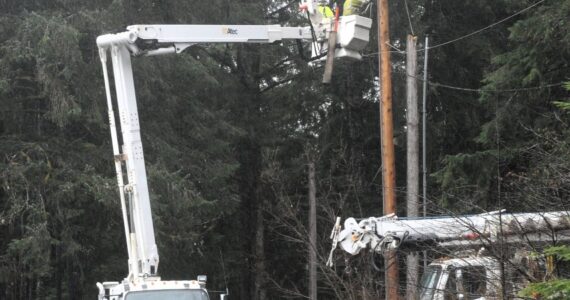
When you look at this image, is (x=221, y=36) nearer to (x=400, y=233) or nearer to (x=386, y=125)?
(x=386, y=125)

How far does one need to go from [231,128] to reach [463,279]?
1699 cm

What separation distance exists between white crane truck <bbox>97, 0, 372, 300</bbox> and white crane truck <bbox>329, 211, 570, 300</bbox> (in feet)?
8.22

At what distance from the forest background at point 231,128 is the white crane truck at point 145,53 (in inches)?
83.3

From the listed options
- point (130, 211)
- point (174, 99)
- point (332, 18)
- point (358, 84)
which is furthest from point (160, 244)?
point (358, 84)

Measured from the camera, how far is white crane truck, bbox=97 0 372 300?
11.2 m

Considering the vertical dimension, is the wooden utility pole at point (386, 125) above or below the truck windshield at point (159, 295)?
above

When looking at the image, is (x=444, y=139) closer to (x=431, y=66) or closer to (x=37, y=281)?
(x=431, y=66)

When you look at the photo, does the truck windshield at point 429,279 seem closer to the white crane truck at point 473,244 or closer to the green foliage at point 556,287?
the white crane truck at point 473,244

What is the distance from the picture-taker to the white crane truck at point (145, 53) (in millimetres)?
11203

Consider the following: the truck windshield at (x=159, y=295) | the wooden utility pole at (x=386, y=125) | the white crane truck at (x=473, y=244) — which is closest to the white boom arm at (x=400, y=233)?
the white crane truck at (x=473, y=244)

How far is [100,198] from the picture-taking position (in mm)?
17969

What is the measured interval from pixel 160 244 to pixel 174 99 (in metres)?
5.01

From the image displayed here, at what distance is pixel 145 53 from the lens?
11703 millimetres

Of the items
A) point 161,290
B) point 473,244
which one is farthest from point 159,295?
point 473,244
